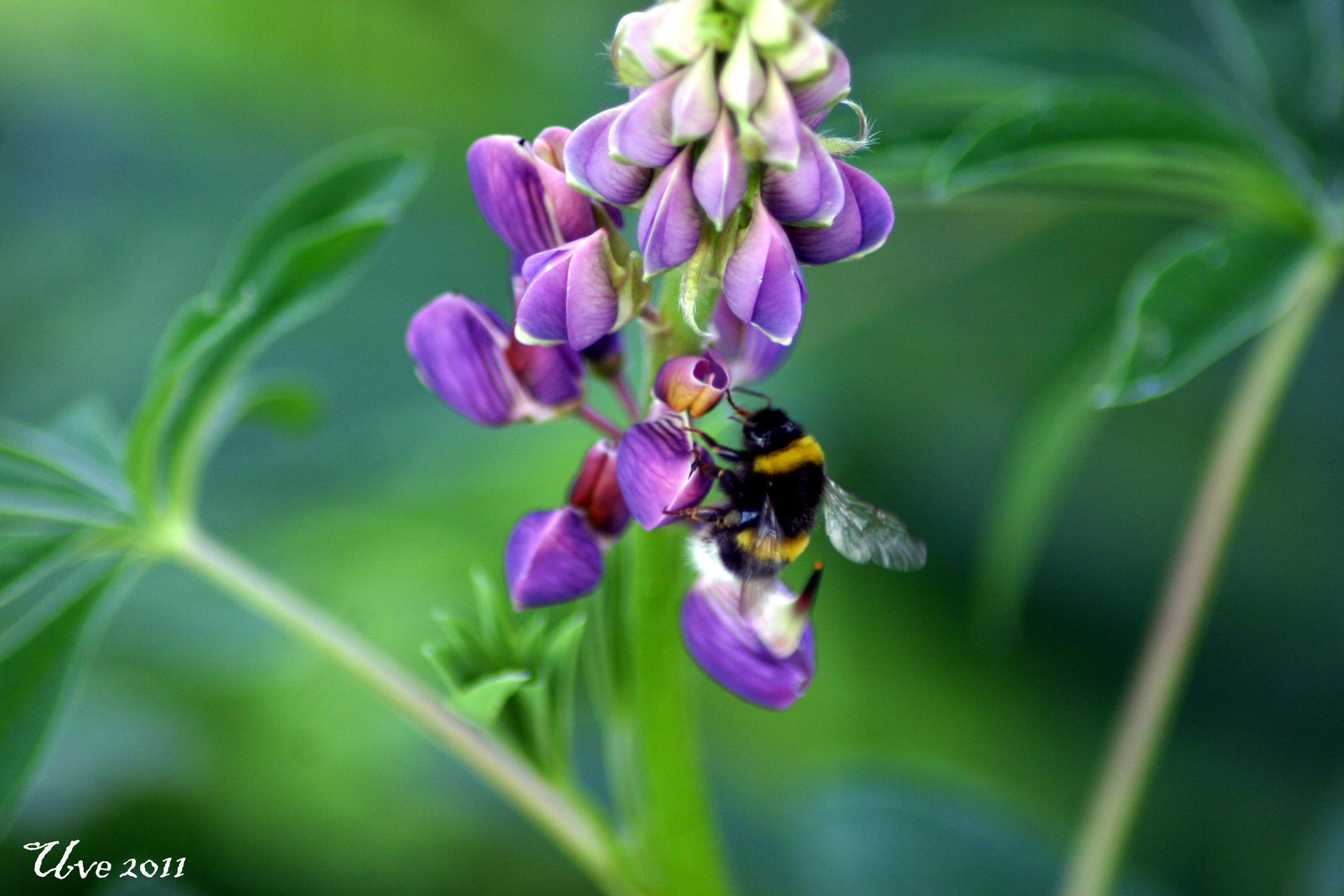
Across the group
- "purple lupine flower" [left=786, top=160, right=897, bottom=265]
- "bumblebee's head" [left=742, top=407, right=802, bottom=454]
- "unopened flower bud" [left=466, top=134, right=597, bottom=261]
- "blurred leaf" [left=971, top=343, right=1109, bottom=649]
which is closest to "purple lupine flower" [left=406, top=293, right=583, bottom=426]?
"unopened flower bud" [left=466, top=134, right=597, bottom=261]

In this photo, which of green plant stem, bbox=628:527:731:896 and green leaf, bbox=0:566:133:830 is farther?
green leaf, bbox=0:566:133:830

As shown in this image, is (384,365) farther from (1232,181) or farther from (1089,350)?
(1232,181)

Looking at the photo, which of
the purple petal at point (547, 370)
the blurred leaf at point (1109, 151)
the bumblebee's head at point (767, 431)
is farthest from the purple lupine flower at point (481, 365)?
the blurred leaf at point (1109, 151)

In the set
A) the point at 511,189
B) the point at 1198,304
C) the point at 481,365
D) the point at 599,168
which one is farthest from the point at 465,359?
the point at 1198,304

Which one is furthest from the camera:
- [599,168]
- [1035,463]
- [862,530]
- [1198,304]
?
[1035,463]

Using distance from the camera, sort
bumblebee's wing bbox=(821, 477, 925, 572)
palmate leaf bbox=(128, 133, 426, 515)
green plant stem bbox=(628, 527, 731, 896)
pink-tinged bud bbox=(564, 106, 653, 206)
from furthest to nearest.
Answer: palmate leaf bbox=(128, 133, 426, 515), bumblebee's wing bbox=(821, 477, 925, 572), green plant stem bbox=(628, 527, 731, 896), pink-tinged bud bbox=(564, 106, 653, 206)

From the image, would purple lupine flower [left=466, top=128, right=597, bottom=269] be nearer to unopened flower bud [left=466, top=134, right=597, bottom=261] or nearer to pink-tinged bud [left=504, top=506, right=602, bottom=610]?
unopened flower bud [left=466, top=134, right=597, bottom=261]

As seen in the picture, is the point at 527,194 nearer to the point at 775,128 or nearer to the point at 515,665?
the point at 775,128
